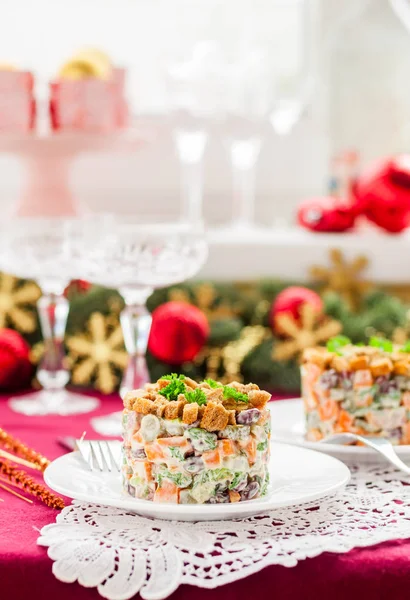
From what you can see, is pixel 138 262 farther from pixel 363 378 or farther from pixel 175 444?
pixel 175 444

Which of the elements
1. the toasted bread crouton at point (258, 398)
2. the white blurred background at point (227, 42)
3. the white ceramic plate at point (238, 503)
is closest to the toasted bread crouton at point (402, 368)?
the white ceramic plate at point (238, 503)

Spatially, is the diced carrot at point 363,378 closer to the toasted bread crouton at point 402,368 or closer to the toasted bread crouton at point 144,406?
the toasted bread crouton at point 402,368

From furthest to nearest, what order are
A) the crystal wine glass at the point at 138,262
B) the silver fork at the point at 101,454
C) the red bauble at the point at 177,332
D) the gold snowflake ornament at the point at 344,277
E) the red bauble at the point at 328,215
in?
1. the red bauble at the point at 328,215
2. the gold snowflake ornament at the point at 344,277
3. the red bauble at the point at 177,332
4. the crystal wine glass at the point at 138,262
5. the silver fork at the point at 101,454

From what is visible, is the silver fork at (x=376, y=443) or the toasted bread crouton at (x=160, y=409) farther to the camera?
the silver fork at (x=376, y=443)

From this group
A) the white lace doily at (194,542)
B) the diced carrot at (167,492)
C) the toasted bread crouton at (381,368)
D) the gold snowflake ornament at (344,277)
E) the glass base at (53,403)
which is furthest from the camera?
the gold snowflake ornament at (344,277)

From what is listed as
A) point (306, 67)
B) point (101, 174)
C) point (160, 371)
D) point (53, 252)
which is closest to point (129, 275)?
point (53, 252)

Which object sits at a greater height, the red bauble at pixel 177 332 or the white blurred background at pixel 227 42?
the white blurred background at pixel 227 42

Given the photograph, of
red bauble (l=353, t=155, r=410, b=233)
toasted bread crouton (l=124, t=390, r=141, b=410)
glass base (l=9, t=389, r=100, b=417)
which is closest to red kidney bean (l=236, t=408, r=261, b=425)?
→ toasted bread crouton (l=124, t=390, r=141, b=410)

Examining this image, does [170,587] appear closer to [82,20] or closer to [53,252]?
[53,252]
